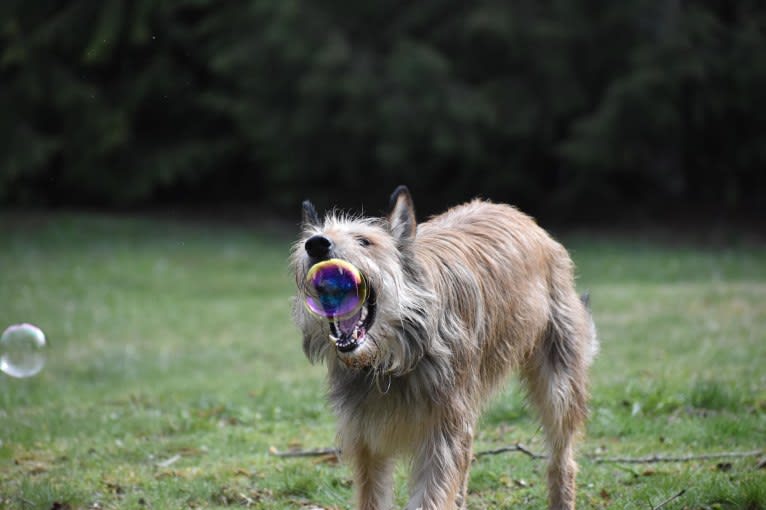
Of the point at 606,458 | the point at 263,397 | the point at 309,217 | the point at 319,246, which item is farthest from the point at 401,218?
the point at 263,397

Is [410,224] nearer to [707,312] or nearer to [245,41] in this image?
[707,312]

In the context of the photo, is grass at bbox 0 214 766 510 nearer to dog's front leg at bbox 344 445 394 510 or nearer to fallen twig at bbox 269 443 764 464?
fallen twig at bbox 269 443 764 464

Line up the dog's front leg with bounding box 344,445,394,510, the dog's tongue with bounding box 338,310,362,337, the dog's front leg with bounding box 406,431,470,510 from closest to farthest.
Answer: the dog's tongue with bounding box 338,310,362,337
the dog's front leg with bounding box 406,431,470,510
the dog's front leg with bounding box 344,445,394,510

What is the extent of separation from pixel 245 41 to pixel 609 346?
16599mm

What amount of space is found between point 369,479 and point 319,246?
148cm

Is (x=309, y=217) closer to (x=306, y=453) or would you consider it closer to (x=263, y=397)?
(x=306, y=453)

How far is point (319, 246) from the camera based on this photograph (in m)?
4.54

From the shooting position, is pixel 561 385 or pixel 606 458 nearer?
pixel 561 385

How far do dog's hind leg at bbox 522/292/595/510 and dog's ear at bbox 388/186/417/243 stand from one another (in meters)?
1.53

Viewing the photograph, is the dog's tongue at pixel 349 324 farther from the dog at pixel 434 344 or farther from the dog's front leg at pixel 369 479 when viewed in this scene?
the dog's front leg at pixel 369 479

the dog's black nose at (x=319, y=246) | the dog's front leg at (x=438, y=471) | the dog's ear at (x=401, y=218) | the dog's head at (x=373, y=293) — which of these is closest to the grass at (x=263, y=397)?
the dog's front leg at (x=438, y=471)

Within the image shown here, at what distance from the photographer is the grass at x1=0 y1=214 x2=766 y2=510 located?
20.6ft

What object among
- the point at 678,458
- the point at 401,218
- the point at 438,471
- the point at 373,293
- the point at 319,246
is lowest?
the point at 678,458

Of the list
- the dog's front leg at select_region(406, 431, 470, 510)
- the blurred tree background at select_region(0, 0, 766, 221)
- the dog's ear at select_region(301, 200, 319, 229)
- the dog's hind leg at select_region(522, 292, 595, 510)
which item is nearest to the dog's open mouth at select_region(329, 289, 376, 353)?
the dog's ear at select_region(301, 200, 319, 229)
